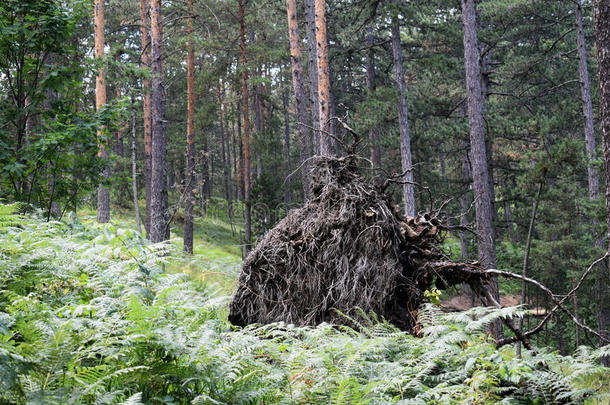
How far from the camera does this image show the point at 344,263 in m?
5.89

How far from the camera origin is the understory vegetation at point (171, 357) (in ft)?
7.55

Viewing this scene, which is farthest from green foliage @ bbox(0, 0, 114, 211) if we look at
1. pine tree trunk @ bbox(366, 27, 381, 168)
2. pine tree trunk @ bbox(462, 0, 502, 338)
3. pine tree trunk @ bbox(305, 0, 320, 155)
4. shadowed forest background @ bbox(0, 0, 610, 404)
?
pine tree trunk @ bbox(366, 27, 381, 168)

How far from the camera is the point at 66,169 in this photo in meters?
6.67

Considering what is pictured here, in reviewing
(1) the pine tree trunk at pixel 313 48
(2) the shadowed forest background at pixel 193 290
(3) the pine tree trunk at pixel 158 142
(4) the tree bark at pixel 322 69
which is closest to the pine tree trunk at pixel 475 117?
(2) the shadowed forest background at pixel 193 290

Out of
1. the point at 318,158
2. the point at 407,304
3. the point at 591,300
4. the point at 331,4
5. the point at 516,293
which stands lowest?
the point at 516,293

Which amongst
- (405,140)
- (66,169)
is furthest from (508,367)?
(405,140)

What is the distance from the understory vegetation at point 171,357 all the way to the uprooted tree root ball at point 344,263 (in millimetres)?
1273

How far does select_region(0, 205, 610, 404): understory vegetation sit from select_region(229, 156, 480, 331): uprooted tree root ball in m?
1.27


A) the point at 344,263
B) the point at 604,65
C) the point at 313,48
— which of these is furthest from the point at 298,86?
the point at 604,65

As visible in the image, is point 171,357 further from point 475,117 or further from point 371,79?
point 371,79

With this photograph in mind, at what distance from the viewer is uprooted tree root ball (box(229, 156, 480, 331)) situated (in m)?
5.79

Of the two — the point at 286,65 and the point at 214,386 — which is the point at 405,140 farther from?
the point at 286,65

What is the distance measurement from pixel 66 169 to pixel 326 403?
17.4 ft

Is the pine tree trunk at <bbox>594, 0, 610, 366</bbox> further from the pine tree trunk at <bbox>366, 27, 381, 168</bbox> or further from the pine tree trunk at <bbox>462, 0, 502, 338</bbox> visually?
the pine tree trunk at <bbox>366, 27, 381, 168</bbox>
